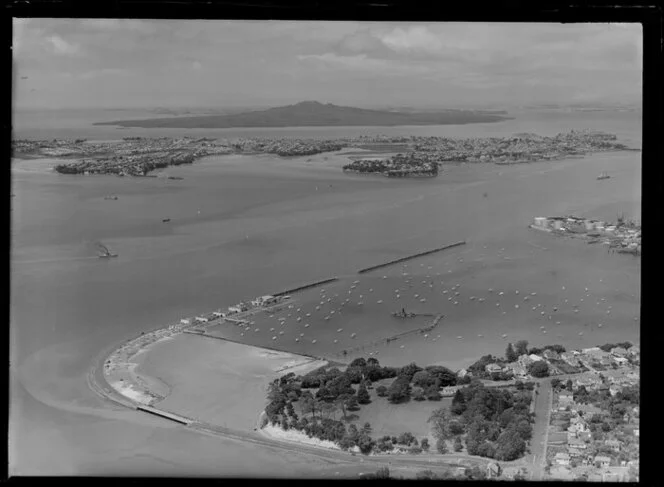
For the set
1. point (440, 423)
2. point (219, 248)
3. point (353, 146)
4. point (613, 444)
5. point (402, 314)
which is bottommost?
point (613, 444)

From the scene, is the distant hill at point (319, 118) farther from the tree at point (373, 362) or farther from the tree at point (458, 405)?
the tree at point (458, 405)

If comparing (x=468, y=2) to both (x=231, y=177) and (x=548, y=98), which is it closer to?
(x=548, y=98)

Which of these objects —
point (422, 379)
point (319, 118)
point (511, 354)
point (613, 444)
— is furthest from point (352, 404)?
point (319, 118)

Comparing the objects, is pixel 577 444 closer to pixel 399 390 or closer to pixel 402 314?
pixel 399 390

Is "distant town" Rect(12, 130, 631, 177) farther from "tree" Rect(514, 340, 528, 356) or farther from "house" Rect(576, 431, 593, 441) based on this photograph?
"house" Rect(576, 431, 593, 441)

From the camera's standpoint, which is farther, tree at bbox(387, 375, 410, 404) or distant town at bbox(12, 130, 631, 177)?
distant town at bbox(12, 130, 631, 177)

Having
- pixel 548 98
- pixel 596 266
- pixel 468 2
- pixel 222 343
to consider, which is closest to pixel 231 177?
pixel 222 343

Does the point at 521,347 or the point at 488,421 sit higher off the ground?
the point at 521,347

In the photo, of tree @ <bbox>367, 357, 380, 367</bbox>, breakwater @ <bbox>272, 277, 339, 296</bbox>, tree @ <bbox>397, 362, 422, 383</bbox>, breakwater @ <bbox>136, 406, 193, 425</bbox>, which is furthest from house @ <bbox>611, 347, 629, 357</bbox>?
breakwater @ <bbox>136, 406, 193, 425</bbox>
